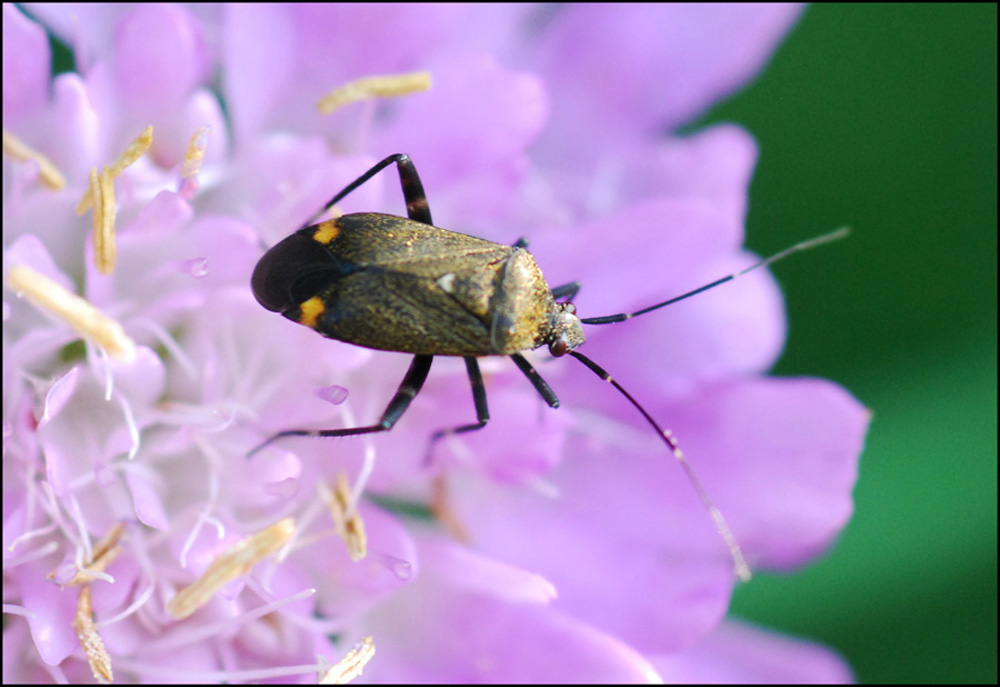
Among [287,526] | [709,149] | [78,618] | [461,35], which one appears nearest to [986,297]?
[709,149]

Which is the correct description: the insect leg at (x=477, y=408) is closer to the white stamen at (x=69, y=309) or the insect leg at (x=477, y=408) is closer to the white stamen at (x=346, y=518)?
the white stamen at (x=346, y=518)

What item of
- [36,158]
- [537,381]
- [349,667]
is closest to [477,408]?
[537,381]

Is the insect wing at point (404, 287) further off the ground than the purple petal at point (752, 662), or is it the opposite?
the insect wing at point (404, 287)

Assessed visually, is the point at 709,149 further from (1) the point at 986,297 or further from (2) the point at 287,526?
(2) the point at 287,526

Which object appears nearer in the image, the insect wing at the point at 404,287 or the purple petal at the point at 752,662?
the insect wing at the point at 404,287

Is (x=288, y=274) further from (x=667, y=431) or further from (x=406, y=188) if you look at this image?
(x=667, y=431)

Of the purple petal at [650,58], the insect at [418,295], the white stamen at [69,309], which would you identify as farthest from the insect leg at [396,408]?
the purple petal at [650,58]

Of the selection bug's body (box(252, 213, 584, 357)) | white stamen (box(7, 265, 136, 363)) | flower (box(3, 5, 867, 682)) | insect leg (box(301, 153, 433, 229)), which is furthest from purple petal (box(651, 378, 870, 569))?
white stamen (box(7, 265, 136, 363))
